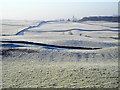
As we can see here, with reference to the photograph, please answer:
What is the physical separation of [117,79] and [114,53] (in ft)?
7.46

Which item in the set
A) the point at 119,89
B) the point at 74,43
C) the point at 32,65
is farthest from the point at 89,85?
the point at 74,43

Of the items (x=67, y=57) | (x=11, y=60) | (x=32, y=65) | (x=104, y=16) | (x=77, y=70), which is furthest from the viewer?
(x=104, y=16)

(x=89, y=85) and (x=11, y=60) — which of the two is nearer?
(x=89, y=85)

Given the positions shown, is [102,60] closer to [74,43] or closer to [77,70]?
[77,70]

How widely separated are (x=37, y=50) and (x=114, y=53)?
2690 mm

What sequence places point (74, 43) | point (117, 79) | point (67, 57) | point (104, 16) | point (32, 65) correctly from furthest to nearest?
point (104, 16) → point (74, 43) → point (67, 57) → point (32, 65) → point (117, 79)

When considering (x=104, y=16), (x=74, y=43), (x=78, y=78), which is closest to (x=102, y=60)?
(x=78, y=78)

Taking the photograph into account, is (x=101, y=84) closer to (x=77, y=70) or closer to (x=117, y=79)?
(x=117, y=79)

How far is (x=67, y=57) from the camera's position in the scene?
17.1ft

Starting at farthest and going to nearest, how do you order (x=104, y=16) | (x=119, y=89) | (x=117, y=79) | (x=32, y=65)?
(x=104, y=16), (x=32, y=65), (x=117, y=79), (x=119, y=89)

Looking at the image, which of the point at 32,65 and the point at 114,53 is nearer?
the point at 32,65

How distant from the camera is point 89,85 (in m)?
3.14

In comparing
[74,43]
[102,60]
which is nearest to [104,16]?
[74,43]

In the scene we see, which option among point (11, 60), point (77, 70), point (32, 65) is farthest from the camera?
point (11, 60)
